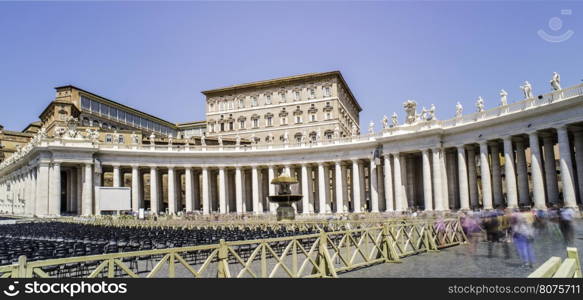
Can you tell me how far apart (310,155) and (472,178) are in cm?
2354

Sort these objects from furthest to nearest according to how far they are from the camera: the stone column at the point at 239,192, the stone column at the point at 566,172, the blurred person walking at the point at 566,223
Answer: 1. the stone column at the point at 239,192
2. the stone column at the point at 566,172
3. the blurred person walking at the point at 566,223

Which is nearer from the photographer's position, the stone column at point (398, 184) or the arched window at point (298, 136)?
the stone column at point (398, 184)

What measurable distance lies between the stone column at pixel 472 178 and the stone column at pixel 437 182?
400 cm

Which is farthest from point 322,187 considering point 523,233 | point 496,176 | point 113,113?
point 113,113

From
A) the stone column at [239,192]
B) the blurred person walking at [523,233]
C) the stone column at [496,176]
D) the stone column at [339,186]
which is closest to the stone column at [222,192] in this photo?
the stone column at [239,192]

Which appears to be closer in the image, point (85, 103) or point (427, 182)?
point (427, 182)

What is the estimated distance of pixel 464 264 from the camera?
52.6 feet

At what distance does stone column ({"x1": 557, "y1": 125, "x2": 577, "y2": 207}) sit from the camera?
37.6 metres

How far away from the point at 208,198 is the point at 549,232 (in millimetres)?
51189

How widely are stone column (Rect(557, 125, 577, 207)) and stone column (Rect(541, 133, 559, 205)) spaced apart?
9.72 feet

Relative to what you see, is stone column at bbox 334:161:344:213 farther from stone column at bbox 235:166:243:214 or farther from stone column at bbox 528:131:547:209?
stone column at bbox 528:131:547:209

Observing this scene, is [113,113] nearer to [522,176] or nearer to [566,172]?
[522,176]

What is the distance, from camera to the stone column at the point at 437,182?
165ft

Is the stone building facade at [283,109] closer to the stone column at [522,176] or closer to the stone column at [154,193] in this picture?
the stone column at [154,193]
